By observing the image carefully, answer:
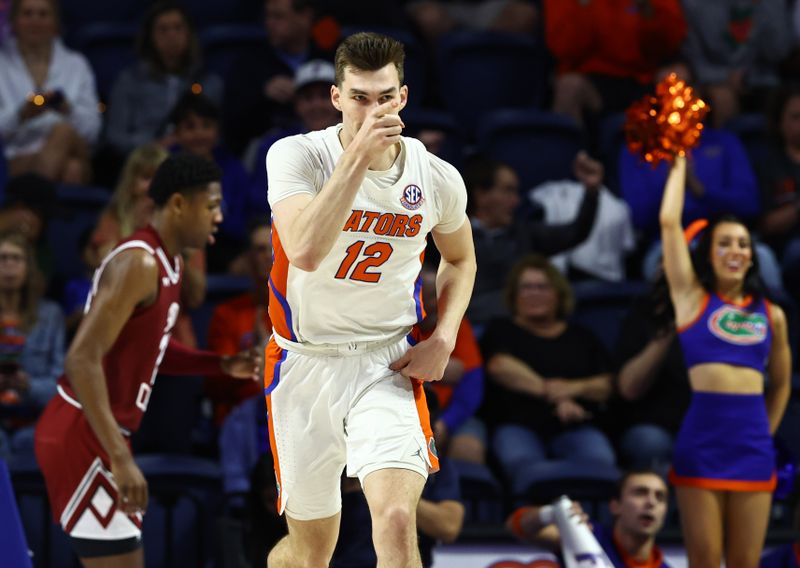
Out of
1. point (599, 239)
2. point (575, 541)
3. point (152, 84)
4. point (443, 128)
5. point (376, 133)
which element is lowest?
point (575, 541)

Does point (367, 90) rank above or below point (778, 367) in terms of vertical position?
above

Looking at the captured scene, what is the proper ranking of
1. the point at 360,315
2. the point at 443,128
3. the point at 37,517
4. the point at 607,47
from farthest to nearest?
the point at 607,47 < the point at 443,128 < the point at 37,517 < the point at 360,315

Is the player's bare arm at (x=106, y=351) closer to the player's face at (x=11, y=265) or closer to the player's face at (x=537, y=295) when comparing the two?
the player's face at (x=11, y=265)

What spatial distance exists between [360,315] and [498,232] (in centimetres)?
395

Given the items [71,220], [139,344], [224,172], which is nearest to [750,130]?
[224,172]

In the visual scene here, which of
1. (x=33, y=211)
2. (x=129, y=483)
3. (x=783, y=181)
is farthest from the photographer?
(x=783, y=181)

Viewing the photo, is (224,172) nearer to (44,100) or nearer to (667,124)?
(44,100)

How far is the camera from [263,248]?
737 cm

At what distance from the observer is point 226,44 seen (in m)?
9.64

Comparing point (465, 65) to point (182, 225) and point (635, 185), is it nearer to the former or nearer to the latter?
point (635, 185)

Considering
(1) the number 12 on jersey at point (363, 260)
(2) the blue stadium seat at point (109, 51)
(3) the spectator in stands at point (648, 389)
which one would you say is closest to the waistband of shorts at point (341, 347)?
(1) the number 12 on jersey at point (363, 260)

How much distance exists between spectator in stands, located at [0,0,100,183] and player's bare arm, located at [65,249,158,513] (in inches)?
139

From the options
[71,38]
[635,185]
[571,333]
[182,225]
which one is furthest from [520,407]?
[71,38]

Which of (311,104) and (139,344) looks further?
(311,104)
